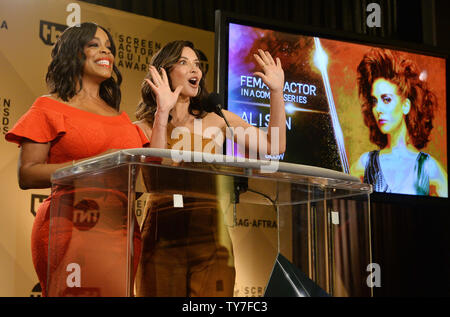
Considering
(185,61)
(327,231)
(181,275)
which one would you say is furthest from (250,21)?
(181,275)

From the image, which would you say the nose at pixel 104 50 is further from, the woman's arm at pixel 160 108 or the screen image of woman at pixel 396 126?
the screen image of woman at pixel 396 126

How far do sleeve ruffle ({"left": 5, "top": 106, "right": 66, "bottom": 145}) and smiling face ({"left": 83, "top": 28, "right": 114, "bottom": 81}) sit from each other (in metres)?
0.29

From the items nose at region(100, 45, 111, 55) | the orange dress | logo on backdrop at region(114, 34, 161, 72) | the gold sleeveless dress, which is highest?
logo on backdrop at region(114, 34, 161, 72)

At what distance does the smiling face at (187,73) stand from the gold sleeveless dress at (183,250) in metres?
1.31

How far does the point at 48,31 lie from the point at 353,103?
153 centimetres

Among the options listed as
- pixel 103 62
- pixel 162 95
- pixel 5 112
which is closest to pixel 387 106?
pixel 162 95

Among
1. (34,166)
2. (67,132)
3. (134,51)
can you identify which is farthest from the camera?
(134,51)

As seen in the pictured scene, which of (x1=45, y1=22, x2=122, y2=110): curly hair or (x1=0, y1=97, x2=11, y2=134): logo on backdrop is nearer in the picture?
(x1=45, y1=22, x2=122, y2=110): curly hair

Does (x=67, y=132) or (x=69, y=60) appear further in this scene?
(x=69, y=60)

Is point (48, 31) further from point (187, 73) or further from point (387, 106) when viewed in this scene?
point (387, 106)

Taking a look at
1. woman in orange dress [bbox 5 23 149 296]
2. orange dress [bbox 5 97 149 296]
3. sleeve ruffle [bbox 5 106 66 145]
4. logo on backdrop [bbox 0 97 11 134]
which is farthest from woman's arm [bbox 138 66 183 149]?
logo on backdrop [bbox 0 97 11 134]

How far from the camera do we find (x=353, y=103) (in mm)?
2994

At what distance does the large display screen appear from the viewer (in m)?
2.76

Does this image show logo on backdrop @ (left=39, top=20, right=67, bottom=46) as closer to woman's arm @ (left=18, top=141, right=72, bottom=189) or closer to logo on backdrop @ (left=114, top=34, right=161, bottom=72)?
logo on backdrop @ (left=114, top=34, right=161, bottom=72)
